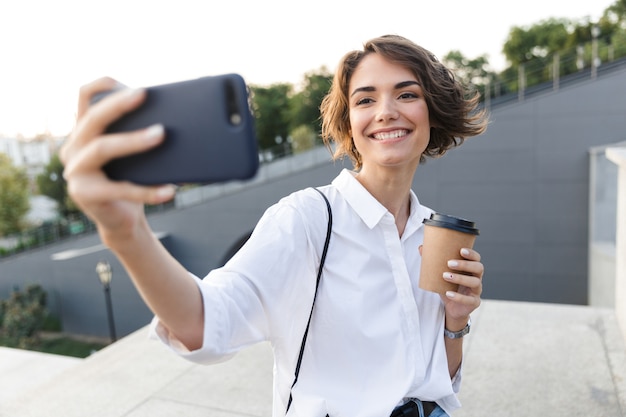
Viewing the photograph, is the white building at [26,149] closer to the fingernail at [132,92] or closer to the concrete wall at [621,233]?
the concrete wall at [621,233]

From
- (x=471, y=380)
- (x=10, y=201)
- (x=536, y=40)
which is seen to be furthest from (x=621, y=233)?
(x=536, y=40)

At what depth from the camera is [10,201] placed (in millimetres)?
27375

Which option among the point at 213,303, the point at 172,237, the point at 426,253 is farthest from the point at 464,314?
the point at 172,237

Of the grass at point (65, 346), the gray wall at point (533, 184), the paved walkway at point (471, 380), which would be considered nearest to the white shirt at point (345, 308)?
the paved walkway at point (471, 380)

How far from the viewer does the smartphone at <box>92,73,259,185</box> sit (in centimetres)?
59

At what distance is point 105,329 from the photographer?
618 inches

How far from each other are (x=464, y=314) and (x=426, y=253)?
251 millimetres

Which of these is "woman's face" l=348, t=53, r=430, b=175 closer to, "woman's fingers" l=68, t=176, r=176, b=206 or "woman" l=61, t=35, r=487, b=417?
"woman" l=61, t=35, r=487, b=417

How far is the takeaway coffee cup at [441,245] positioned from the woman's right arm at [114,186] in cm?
77

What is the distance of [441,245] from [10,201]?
32425 millimetres

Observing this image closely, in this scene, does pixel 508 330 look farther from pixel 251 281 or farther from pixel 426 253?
pixel 251 281

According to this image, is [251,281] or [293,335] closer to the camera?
[251,281]

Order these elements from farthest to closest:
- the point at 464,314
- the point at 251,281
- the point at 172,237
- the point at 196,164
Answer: the point at 172,237
the point at 464,314
the point at 251,281
the point at 196,164

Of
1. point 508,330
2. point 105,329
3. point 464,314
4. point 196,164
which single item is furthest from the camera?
point 105,329
